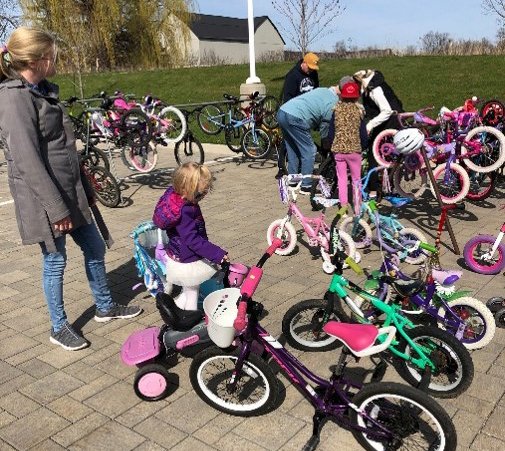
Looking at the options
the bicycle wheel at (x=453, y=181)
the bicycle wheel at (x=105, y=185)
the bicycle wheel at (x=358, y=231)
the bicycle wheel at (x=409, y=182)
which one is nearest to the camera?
the bicycle wheel at (x=358, y=231)

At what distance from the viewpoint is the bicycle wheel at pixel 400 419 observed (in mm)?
2318

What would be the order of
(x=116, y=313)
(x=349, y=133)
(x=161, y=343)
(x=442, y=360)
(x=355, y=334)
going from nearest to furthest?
(x=355, y=334)
(x=442, y=360)
(x=161, y=343)
(x=116, y=313)
(x=349, y=133)

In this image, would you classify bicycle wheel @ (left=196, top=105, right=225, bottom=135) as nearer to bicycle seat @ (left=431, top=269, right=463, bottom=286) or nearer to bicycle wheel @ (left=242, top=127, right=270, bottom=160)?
bicycle wheel @ (left=242, top=127, right=270, bottom=160)

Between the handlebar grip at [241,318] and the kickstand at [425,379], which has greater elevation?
the handlebar grip at [241,318]

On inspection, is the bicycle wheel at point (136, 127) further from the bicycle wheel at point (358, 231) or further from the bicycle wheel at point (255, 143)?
the bicycle wheel at point (358, 231)

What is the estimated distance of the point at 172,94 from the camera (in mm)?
21641

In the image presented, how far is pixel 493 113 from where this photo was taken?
668 cm

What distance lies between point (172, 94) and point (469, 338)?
65.2 feet

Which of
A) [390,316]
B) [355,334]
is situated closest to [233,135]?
[390,316]

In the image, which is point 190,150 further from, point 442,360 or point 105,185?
point 442,360

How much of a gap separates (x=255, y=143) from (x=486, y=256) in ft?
21.0

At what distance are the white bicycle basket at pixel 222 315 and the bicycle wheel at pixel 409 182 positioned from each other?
4068 mm

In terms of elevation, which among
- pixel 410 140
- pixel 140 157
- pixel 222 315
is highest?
pixel 410 140

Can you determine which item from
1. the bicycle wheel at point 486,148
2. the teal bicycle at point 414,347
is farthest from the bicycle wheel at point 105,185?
the teal bicycle at point 414,347
